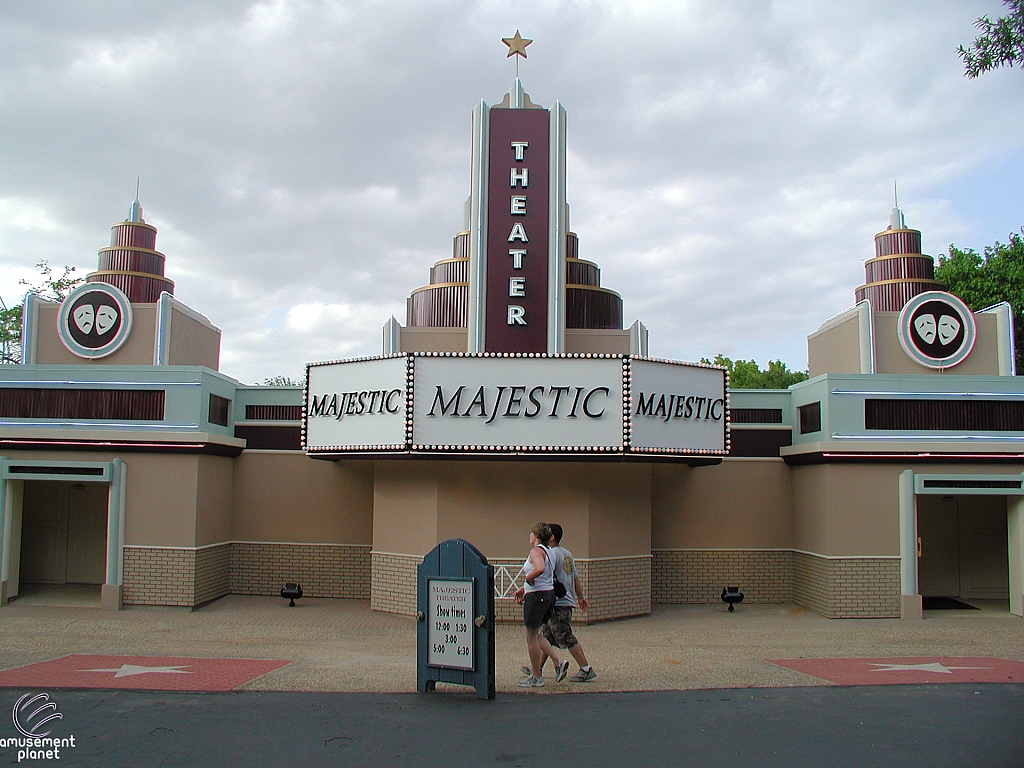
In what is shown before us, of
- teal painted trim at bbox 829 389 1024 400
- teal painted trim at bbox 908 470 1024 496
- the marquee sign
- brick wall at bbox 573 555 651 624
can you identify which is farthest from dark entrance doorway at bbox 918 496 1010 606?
the marquee sign

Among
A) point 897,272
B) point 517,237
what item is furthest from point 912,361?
point 517,237

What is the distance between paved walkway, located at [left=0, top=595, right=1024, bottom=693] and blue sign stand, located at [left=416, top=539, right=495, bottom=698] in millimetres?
671

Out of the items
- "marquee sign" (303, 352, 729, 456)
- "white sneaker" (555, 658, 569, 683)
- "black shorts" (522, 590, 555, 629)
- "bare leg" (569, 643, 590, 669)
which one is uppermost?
"marquee sign" (303, 352, 729, 456)

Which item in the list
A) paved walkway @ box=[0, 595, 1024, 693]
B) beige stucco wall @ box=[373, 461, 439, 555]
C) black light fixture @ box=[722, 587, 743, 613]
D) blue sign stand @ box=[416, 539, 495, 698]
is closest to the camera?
blue sign stand @ box=[416, 539, 495, 698]

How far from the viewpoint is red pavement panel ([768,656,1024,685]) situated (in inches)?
393

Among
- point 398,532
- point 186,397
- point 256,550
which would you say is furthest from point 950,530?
point 186,397

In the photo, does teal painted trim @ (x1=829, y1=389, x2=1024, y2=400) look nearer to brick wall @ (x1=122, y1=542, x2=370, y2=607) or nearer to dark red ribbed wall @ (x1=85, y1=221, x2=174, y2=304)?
brick wall @ (x1=122, y1=542, x2=370, y2=607)

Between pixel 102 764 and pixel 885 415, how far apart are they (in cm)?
1506

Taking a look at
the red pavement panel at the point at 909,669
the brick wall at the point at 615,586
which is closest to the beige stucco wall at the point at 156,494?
the brick wall at the point at 615,586

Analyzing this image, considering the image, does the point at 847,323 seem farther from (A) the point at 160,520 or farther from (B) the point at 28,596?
(B) the point at 28,596

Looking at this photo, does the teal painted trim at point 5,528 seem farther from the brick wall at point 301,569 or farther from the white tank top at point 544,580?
the white tank top at point 544,580

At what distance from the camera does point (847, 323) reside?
746 inches

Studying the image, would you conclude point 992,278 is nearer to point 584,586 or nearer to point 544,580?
point 584,586

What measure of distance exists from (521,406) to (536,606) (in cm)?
534
